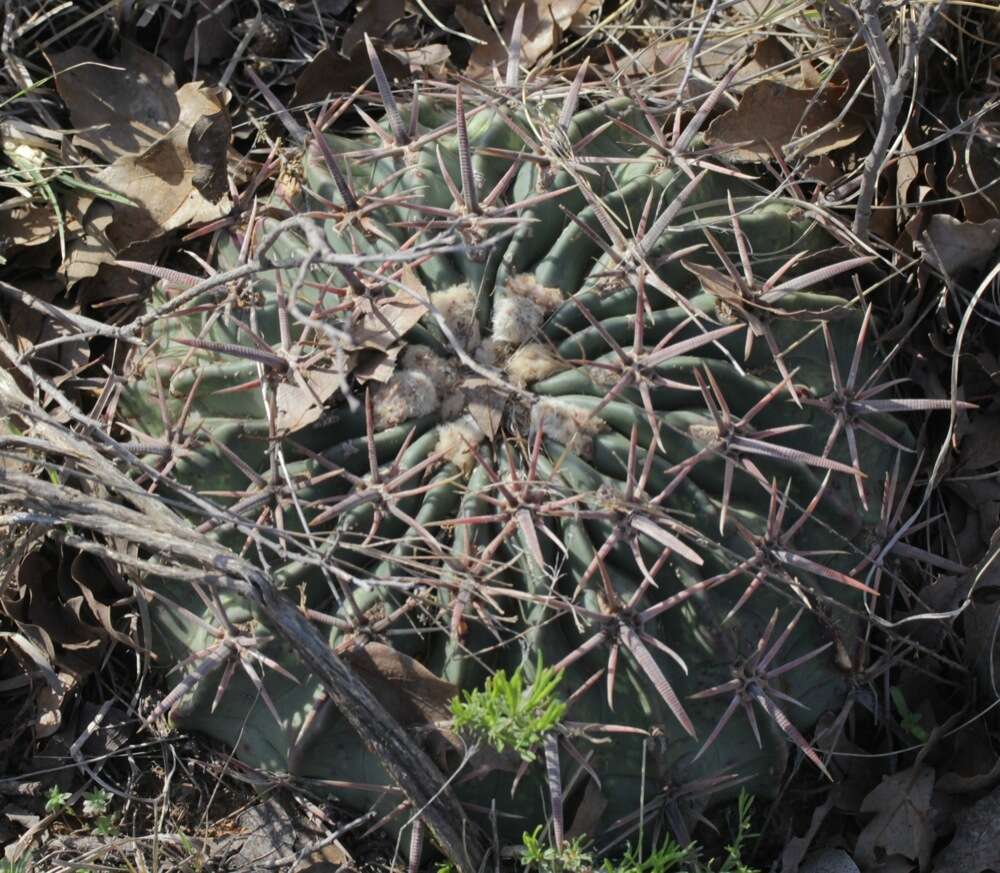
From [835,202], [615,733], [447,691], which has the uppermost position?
[835,202]

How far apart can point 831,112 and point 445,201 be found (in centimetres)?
123

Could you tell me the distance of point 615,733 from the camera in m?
2.58

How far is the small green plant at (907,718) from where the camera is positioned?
2.87 m

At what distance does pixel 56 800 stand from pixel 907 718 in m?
2.09

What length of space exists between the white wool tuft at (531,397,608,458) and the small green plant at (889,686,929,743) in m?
1.09

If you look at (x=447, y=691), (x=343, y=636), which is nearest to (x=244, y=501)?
(x=343, y=636)

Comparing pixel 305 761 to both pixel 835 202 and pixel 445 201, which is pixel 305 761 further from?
pixel 835 202

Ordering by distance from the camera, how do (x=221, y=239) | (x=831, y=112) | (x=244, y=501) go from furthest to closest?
(x=831, y=112), (x=221, y=239), (x=244, y=501)

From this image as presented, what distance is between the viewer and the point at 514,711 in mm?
2145

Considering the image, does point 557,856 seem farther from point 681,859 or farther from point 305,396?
point 305,396

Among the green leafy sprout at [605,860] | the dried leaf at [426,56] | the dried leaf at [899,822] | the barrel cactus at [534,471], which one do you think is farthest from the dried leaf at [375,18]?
the dried leaf at [899,822]

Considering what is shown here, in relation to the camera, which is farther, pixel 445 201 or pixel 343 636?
pixel 445 201

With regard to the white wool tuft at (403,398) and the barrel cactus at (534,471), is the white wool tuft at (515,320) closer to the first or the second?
the barrel cactus at (534,471)

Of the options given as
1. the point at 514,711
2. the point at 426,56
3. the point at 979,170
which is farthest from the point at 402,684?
the point at 979,170
